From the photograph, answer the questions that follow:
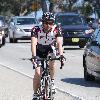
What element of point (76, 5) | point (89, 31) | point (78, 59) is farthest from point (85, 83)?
point (76, 5)

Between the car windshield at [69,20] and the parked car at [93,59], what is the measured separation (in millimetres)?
13535

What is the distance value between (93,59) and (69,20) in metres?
15.2

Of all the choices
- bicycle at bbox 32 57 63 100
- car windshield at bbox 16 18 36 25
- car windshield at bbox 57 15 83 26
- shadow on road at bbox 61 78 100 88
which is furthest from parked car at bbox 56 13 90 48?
bicycle at bbox 32 57 63 100

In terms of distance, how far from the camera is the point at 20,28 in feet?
114

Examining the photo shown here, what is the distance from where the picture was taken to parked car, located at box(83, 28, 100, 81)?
12.8 metres

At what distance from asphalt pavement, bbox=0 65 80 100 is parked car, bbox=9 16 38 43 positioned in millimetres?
17805

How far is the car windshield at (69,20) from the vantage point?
91.2 feet

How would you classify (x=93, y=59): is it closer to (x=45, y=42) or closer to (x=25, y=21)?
(x=45, y=42)

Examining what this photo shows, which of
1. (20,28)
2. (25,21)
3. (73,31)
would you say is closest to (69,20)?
(73,31)

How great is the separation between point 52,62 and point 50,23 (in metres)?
0.66

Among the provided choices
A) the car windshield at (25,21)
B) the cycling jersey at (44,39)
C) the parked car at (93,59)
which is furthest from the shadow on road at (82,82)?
the car windshield at (25,21)

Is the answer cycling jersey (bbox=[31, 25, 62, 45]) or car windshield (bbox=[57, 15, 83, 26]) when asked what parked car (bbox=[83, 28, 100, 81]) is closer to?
cycling jersey (bbox=[31, 25, 62, 45])

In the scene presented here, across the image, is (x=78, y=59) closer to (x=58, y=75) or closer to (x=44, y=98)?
(x=58, y=75)

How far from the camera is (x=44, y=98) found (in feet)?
28.4
